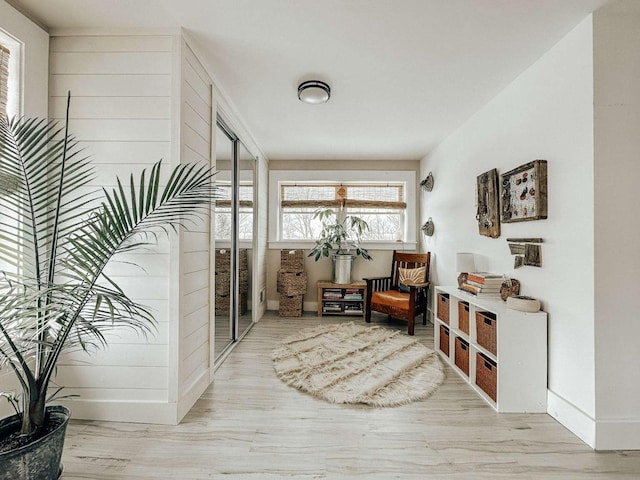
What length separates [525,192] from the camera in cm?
221

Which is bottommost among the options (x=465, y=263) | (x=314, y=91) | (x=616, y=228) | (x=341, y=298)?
(x=341, y=298)

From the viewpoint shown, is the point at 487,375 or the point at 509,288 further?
the point at 509,288

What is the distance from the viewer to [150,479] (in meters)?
1.46

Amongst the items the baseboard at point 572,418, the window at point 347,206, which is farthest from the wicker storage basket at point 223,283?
the baseboard at point 572,418

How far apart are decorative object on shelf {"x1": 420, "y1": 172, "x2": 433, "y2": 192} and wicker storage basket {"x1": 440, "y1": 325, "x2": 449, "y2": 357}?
6.51 feet

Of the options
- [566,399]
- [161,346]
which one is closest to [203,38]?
[161,346]

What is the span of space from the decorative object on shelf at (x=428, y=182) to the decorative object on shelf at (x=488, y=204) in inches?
53.4

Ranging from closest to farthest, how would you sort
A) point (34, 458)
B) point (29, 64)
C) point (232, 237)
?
point (34, 458) < point (29, 64) < point (232, 237)

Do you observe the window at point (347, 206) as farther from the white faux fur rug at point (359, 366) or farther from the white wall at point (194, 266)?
the white wall at point (194, 266)

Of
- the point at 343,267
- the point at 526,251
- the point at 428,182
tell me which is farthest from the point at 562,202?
the point at 343,267

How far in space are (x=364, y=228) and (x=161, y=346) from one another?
331 cm

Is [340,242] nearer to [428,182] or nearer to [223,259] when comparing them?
[428,182]

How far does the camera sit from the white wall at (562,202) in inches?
68.2

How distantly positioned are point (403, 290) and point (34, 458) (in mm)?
3827
